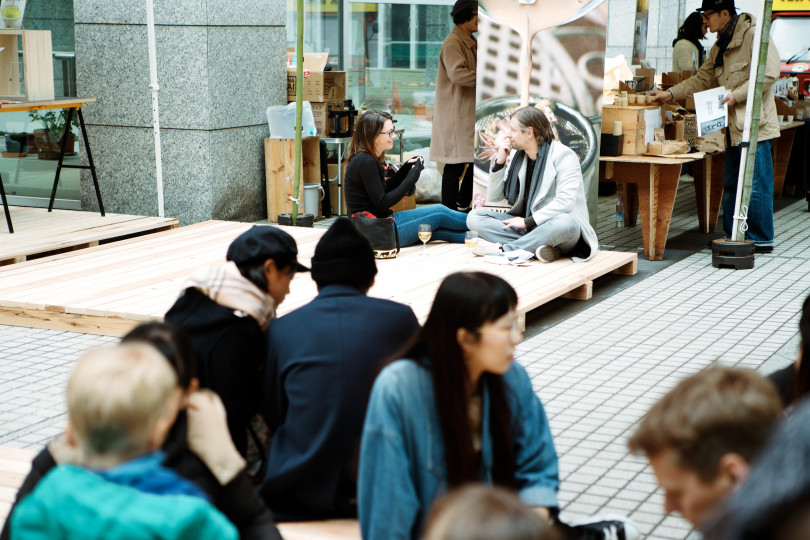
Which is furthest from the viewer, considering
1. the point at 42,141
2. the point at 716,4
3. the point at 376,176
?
the point at 42,141

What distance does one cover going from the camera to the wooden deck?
6211 millimetres

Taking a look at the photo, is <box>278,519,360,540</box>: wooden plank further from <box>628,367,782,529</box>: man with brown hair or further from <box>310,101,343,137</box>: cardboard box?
<box>310,101,343,137</box>: cardboard box

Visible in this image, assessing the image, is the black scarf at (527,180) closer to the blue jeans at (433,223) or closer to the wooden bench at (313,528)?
the blue jeans at (433,223)

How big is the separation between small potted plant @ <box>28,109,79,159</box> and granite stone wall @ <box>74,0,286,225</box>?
30 cm

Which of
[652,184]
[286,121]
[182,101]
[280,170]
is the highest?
[182,101]

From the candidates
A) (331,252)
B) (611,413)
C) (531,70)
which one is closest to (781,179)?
(531,70)

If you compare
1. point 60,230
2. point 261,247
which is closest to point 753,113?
point 60,230

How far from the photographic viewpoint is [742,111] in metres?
8.91

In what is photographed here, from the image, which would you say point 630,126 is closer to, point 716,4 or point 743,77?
point 743,77

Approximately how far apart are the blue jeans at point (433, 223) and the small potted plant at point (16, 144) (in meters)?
4.42

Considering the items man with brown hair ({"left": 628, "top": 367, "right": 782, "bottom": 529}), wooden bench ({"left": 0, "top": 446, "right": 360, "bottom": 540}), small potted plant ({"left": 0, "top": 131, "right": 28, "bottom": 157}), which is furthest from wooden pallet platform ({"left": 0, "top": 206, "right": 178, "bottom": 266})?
man with brown hair ({"left": 628, "top": 367, "right": 782, "bottom": 529})

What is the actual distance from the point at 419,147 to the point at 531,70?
12.3 ft

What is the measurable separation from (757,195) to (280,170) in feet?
14.8

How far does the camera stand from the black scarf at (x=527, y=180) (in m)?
7.71
